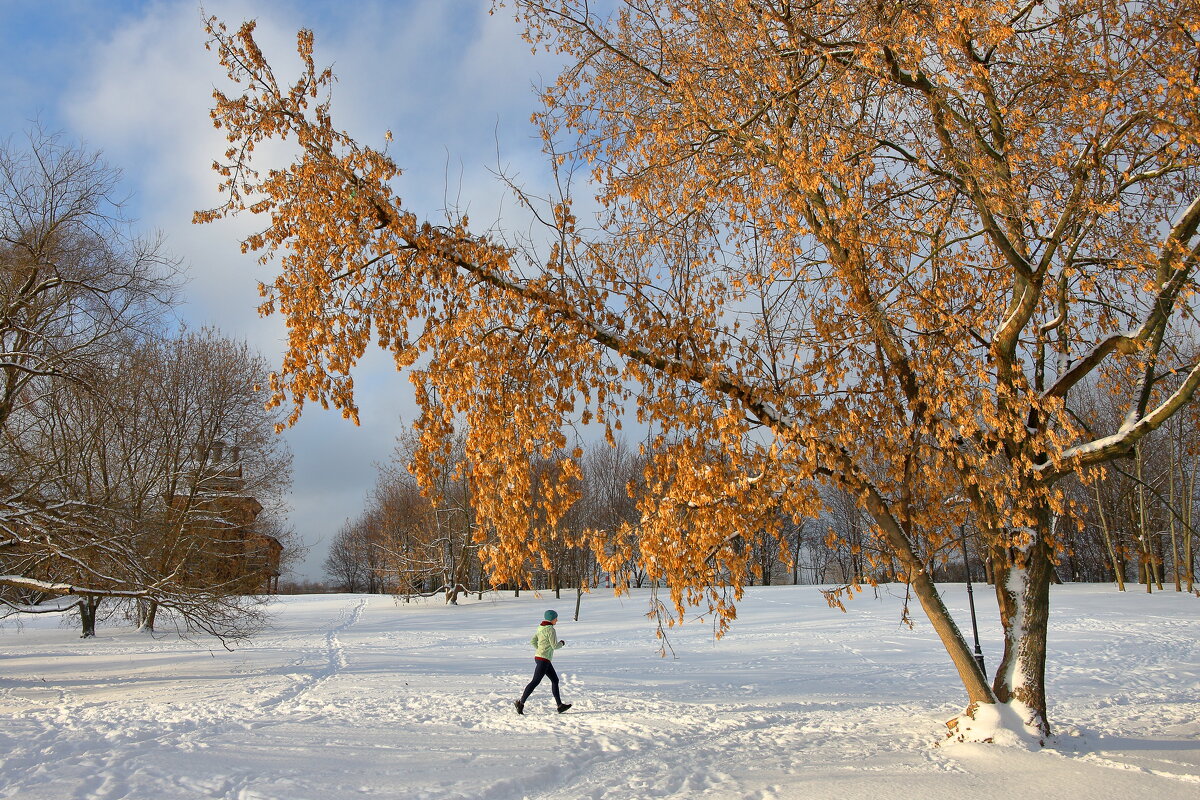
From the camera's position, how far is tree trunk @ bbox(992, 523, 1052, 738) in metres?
8.02

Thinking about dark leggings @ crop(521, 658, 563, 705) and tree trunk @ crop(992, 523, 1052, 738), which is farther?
dark leggings @ crop(521, 658, 563, 705)

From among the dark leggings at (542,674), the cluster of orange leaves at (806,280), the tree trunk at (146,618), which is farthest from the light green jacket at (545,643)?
the tree trunk at (146,618)

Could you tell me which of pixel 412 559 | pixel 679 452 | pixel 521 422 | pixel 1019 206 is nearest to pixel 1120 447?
pixel 1019 206

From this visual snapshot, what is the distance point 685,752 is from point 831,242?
6126mm

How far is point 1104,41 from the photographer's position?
6.68 meters

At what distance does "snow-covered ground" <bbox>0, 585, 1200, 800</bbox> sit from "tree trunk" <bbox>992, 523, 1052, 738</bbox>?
0.53 meters

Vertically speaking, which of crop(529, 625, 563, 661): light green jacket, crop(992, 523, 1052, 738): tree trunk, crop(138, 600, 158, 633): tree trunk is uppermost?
crop(992, 523, 1052, 738): tree trunk

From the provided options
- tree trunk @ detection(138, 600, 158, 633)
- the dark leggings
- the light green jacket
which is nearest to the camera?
the dark leggings

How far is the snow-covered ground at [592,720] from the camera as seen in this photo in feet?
24.5

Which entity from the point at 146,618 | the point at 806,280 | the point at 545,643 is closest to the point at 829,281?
the point at 806,280

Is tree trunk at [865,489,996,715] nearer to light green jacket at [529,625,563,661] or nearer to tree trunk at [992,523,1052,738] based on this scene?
tree trunk at [992,523,1052,738]

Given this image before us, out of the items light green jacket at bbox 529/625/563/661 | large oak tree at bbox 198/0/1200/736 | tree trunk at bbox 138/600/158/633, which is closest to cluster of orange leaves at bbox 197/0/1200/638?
large oak tree at bbox 198/0/1200/736

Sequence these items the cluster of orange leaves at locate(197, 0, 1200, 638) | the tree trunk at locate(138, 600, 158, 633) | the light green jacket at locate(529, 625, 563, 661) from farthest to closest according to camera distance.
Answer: the tree trunk at locate(138, 600, 158, 633), the light green jacket at locate(529, 625, 563, 661), the cluster of orange leaves at locate(197, 0, 1200, 638)

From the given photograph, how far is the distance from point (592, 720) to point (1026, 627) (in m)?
5.91
